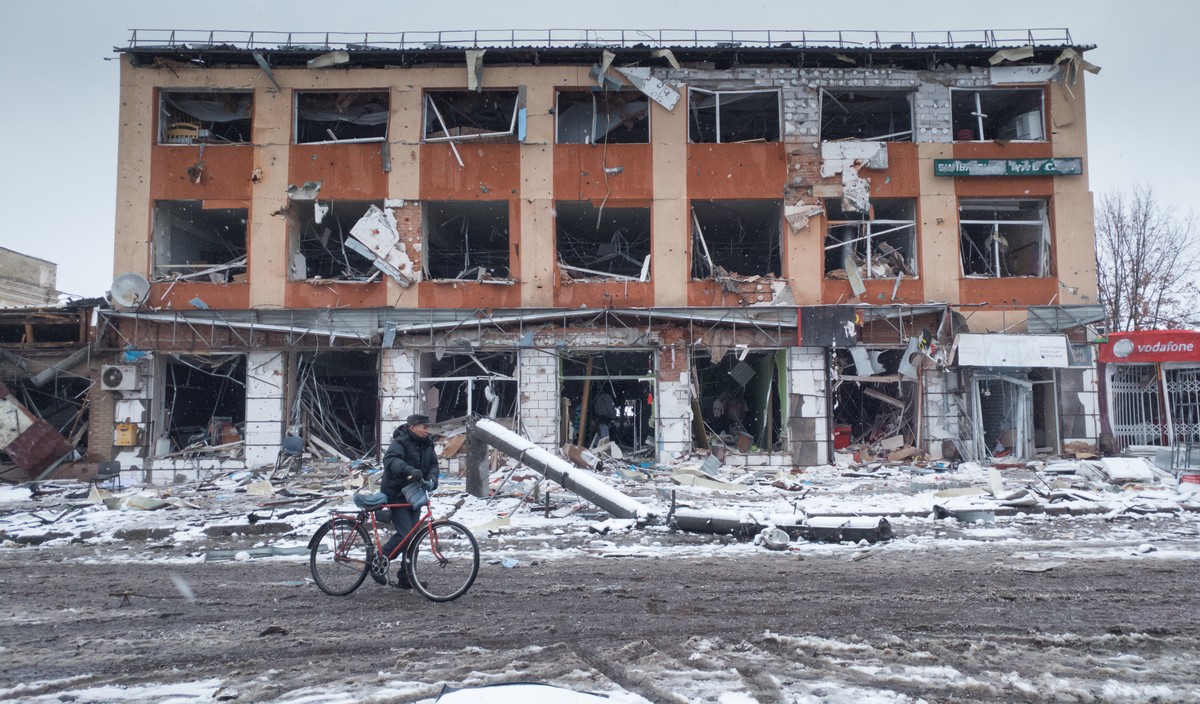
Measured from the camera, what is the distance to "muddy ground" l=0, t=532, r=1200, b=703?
4.22m

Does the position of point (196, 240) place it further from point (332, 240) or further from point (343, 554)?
point (343, 554)

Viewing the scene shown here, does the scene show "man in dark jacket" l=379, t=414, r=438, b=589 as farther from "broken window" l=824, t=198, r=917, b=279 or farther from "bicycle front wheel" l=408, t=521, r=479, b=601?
"broken window" l=824, t=198, r=917, b=279

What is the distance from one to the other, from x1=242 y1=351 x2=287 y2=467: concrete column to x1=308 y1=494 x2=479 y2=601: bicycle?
13.0 m

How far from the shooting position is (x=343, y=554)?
6.50 metres

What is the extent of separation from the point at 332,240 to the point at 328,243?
17cm

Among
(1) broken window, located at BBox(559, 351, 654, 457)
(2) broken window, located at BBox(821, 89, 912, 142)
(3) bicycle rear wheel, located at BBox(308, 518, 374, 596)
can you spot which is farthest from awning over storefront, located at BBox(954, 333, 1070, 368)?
(3) bicycle rear wheel, located at BBox(308, 518, 374, 596)

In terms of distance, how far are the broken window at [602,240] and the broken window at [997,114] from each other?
31.1ft

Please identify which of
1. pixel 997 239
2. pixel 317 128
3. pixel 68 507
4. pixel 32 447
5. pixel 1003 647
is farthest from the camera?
pixel 317 128

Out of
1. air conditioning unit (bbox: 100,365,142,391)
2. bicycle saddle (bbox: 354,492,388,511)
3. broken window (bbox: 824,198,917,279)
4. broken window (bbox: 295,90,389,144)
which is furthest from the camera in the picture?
broken window (bbox: 295,90,389,144)

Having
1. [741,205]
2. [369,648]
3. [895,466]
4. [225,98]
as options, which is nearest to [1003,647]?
[369,648]

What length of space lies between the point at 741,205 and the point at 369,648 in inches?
678

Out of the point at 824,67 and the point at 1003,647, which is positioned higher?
the point at 824,67

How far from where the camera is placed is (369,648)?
4.91m

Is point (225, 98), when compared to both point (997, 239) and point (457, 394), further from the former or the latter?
point (997, 239)
